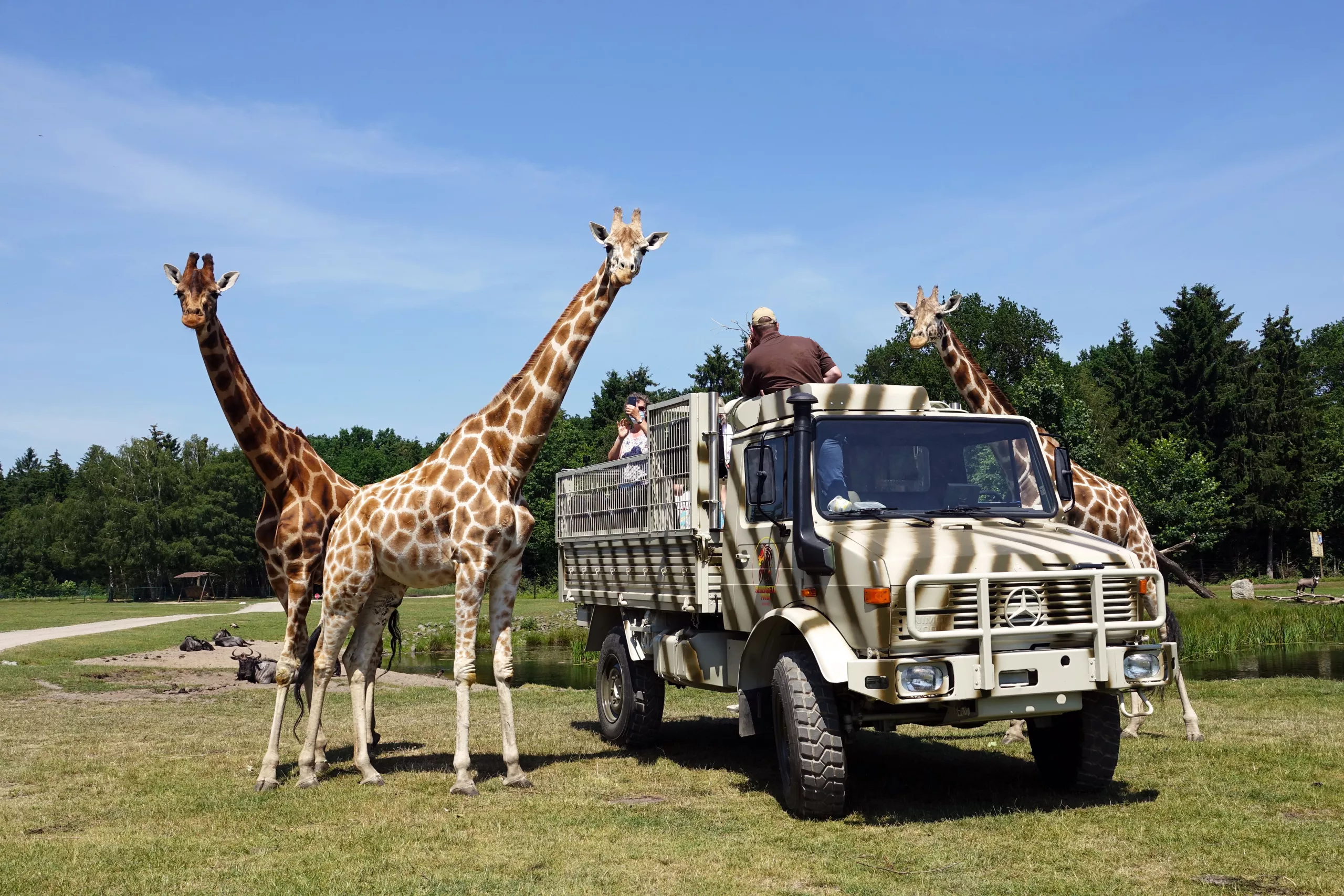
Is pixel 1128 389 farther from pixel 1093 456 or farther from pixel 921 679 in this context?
pixel 921 679

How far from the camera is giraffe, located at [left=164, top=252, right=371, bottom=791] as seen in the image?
10141 millimetres

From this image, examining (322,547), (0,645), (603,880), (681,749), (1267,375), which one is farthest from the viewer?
(1267,375)

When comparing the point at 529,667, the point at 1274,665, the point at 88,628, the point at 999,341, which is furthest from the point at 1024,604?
the point at 999,341

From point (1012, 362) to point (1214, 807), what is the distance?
2906 inches

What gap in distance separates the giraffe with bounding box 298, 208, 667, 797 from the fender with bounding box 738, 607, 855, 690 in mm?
2211

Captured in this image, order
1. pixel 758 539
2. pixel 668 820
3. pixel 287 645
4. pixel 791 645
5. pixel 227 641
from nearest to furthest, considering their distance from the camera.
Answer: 1. pixel 668 820
2. pixel 791 645
3. pixel 758 539
4. pixel 287 645
5. pixel 227 641

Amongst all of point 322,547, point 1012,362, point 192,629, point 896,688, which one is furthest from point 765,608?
point 1012,362

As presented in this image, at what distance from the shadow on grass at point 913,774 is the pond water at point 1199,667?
7180 mm

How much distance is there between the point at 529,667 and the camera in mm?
24938

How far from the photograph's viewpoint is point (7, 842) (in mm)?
7371

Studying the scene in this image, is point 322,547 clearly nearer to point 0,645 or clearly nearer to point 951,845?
point 951,845

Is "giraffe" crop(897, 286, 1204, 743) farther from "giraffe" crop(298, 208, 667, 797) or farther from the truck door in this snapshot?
"giraffe" crop(298, 208, 667, 797)

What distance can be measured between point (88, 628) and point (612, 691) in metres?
27.8

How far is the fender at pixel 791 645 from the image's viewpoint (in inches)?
286
